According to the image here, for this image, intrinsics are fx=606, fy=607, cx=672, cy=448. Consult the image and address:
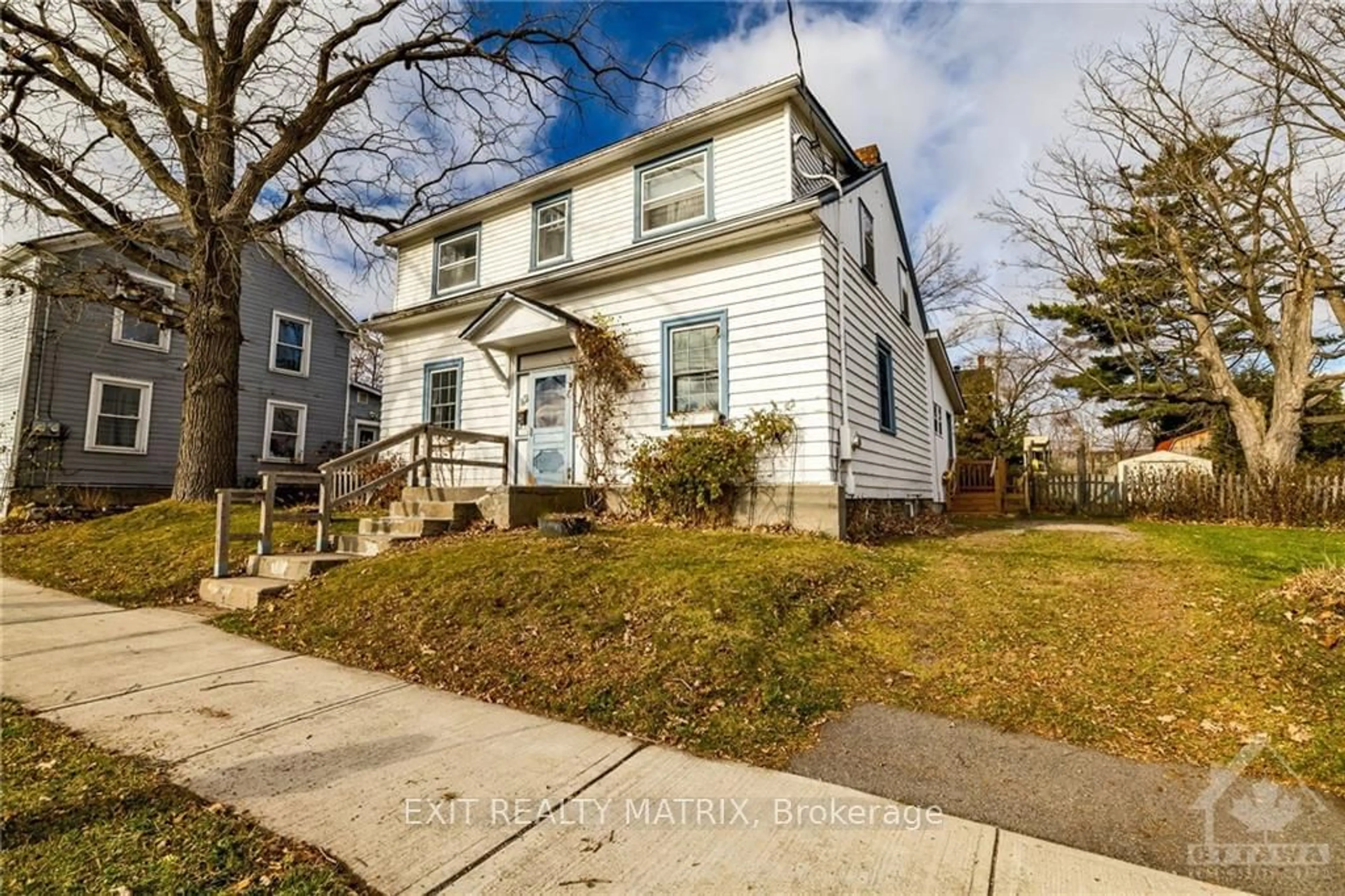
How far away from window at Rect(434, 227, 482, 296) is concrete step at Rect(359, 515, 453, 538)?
631cm

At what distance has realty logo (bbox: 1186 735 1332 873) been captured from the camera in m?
2.20

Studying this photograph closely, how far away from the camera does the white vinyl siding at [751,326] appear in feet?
26.6

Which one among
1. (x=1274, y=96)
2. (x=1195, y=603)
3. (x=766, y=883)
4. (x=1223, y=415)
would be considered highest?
(x=1274, y=96)

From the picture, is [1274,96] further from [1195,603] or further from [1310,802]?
[1310,802]

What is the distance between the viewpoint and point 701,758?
300 centimetres

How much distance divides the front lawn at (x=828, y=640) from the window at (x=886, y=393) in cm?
405

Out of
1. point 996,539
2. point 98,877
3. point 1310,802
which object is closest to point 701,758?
point 98,877

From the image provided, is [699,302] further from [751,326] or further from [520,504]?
[520,504]

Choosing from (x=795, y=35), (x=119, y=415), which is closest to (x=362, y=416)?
(x=119, y=415)

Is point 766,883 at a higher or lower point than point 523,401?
lower

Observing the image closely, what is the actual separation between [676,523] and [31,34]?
13.4 metres

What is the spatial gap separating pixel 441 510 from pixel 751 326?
500cm

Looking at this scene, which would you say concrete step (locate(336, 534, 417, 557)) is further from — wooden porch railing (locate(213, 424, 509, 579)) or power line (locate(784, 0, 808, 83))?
power line (locate(784, 0, 808, 83))

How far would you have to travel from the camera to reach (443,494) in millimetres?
8734
